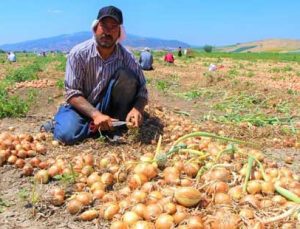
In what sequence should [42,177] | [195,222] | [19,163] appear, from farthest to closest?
1. [19,163]
2. [42,177]
3. [195,222]

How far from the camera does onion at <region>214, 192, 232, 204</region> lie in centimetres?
205

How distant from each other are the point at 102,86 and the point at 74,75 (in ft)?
0.83

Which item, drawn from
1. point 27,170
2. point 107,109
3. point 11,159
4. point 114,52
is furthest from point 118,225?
point 114,52

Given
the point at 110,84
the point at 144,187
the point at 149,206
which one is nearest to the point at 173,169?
the point at 144,187

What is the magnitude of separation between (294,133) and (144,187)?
272 cm

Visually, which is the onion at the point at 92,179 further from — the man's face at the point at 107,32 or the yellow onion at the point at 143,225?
the man's face at the point at 107,32

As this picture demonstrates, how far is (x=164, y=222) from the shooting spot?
1.96 meters

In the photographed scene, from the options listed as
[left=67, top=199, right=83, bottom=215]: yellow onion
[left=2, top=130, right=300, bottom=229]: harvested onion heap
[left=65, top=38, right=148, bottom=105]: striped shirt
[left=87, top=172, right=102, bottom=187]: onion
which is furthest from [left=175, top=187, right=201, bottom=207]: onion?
[left=65, top=38, right=148, bottom=105]: striped shirt

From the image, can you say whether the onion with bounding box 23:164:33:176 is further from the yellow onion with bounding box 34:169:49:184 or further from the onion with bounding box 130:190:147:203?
the onion with bounding box 130:190:147:203

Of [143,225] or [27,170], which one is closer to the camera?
[143,225]

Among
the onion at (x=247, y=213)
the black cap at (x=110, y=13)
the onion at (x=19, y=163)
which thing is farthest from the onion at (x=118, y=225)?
the black cap at (x=110, y=13)

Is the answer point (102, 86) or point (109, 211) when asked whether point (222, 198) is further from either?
point (102, 86)

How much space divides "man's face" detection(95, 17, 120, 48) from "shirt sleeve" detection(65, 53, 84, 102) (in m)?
0.24

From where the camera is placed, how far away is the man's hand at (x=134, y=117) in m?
3.63
